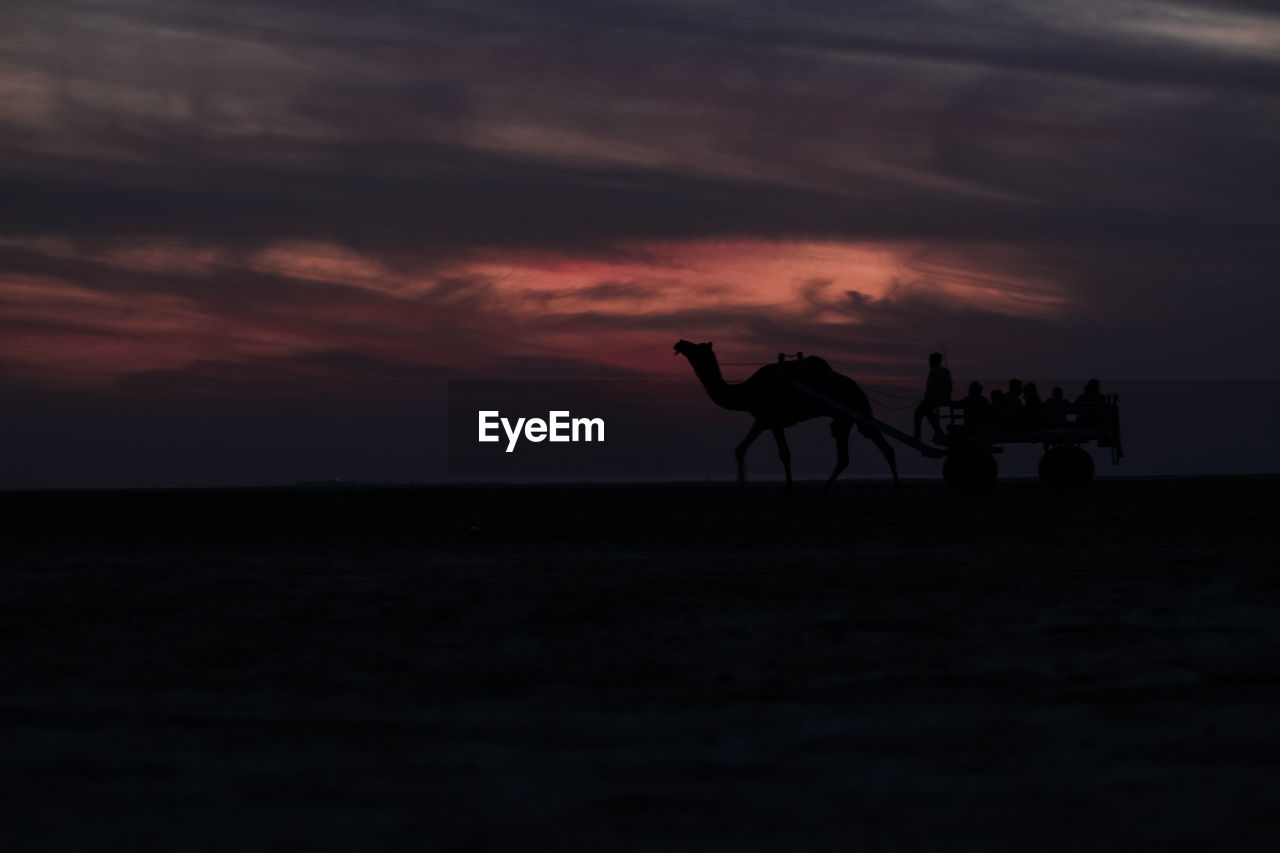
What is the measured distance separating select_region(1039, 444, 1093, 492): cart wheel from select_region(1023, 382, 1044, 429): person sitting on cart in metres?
1.67

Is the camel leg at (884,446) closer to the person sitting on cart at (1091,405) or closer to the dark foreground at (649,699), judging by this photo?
the person sitting on cart at (1091,405)

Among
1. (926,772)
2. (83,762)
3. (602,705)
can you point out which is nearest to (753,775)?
(926,772)

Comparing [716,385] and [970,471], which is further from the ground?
[716,385]

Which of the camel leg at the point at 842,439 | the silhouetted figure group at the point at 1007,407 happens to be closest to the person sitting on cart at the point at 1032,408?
the silhouetted figure group at the point at 1007,407

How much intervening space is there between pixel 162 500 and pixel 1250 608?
26.7 metres

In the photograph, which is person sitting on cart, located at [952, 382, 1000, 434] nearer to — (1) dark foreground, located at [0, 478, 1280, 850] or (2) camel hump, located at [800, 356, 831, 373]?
(2) camel hump, located at [800, 356, 831, 373]

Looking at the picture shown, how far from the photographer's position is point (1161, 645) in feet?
28.7

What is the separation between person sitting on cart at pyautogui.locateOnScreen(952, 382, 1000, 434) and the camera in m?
26.2

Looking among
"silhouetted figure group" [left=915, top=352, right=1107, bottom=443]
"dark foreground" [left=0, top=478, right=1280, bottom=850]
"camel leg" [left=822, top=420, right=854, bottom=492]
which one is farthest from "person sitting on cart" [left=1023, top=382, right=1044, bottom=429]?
"dark foreground" [left=0, top=478, right=1280, bottom=850]

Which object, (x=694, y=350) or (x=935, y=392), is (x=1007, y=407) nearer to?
(x=935, y=392)

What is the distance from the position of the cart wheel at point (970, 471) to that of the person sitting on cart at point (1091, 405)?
1.51 m

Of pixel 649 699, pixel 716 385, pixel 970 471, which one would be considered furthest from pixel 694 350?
pixel 649 699

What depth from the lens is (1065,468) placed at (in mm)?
27750

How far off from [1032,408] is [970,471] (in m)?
1.66
